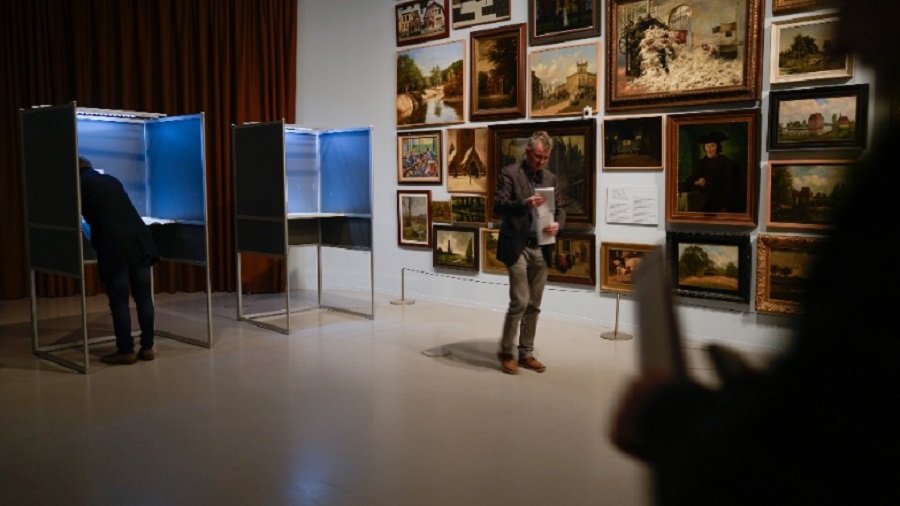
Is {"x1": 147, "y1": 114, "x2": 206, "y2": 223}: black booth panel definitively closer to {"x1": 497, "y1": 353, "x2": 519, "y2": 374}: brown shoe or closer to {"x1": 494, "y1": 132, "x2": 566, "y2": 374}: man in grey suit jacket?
{"x1": 494, "y1": 132, "x2": 566, "y2": 374}: man in grey suit jacket

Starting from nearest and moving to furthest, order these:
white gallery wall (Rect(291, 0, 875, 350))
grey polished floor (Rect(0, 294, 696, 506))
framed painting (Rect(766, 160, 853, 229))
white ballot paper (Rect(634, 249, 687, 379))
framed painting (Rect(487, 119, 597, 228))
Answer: white ballot paper (Rect(634, 249, 687, 379)) < grey polished floor (Rect(0, 294, 696, 506)) < framed painting (Rect(766, 160, 853, 229)) < framed painting (Rect(487, 119, 597, 228)) < white gallery wall (Rect(291, 0, 875, 350))

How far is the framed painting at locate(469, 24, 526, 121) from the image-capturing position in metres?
9.02

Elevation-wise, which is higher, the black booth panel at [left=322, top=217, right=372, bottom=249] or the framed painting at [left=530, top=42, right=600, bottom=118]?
the framed painting at [left=530, top=42, right=600, bottom=118]

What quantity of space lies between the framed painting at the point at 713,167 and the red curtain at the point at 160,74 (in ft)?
19.5

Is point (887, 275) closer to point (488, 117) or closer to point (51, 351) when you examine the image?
point (51, 351)

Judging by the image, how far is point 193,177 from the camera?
791 centimetres

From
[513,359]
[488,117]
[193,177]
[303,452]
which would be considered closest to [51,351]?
[193,177]

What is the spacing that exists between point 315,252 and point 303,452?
23.0 ft

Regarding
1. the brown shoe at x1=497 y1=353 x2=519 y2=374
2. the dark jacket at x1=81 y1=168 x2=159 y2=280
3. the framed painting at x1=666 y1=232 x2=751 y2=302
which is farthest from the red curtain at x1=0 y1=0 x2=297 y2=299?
the framed painting at x1=666 y1=232 x2=751 y2=302

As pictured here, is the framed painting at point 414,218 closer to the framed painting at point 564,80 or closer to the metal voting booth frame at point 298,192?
the metal voting booth frame at point 298,192

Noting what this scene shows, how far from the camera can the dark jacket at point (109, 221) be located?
259 inches

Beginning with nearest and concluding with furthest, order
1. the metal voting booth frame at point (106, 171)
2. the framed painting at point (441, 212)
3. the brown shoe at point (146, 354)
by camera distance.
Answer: the metal voting booth frame at point (106, 171) < the brown shoe at point (146, 354) < the framed painting at point (441, 212)

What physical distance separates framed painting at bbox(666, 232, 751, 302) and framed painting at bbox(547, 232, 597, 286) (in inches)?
38.3

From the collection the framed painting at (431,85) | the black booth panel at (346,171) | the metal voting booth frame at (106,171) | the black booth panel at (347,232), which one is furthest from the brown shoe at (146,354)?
the framed painting at (431,85)
